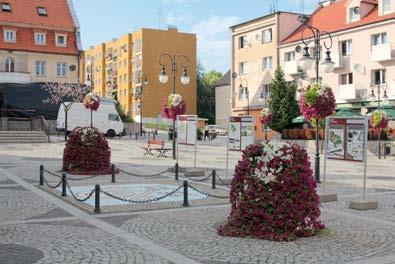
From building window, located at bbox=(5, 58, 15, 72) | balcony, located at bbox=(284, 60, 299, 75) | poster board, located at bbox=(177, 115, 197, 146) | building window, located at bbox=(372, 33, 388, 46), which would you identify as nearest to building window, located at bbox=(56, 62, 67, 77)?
building window, located at bbox=(5, 58, 15, 72)

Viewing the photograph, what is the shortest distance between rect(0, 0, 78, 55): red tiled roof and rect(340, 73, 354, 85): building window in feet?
85.2

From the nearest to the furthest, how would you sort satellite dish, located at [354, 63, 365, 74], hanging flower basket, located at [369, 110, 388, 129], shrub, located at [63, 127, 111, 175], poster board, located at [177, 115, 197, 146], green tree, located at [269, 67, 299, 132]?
1. shrub, located at [63, 127, 111, 175]
2. poster board, located at [177, 115, 197, 146]
3. hanging flower basket, located at [369, 110, 388, 129]
4. green tree, located at [269, 67, 299, 132]
5. satellite dish, located at [354, 63, 365, 74]

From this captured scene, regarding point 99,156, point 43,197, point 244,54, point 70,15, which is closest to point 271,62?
point 244,54

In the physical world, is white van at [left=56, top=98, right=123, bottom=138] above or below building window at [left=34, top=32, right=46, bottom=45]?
below

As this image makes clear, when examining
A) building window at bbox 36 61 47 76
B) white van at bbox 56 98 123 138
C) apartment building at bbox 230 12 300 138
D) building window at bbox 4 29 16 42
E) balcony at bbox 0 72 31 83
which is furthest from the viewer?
building window at bbox 36 61 47 76

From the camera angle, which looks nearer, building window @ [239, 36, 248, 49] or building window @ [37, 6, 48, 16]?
building window @ [37, 6, 48, 16]

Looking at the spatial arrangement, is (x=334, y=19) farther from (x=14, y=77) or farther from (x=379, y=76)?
(x=14, y=77)

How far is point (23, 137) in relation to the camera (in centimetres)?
3906

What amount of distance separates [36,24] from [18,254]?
4922cm

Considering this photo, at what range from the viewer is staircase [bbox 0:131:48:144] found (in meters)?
38.3

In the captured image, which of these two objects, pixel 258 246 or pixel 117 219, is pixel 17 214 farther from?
pixel 258 246

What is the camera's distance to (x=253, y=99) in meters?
54.3

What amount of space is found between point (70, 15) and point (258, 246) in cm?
5151

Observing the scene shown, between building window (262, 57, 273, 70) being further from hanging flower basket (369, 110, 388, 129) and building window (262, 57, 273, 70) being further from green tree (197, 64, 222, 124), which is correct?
green tree (197, 64, 222, 124)
